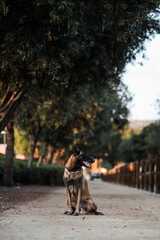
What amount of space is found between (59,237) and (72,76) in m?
12.0

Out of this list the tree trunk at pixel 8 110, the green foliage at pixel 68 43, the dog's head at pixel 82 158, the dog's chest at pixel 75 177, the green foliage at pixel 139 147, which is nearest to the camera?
the dog's head at pixel 82 158

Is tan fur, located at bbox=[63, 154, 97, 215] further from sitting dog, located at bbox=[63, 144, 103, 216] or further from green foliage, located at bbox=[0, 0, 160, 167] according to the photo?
green foliage, located at bbox=[0, 0, 160, 167]

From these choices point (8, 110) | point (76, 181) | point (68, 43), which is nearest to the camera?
point (76, 181)

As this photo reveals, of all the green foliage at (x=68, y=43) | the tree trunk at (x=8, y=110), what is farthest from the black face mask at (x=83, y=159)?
the tree trunk at (x=8, y=110)

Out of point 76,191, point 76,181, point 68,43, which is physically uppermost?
point 68,43

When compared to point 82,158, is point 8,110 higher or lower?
higher

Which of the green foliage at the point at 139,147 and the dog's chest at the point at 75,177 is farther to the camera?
the green foliage at the point at 139,147

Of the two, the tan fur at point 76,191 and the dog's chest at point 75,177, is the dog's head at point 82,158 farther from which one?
the dog's chest at point 75,177

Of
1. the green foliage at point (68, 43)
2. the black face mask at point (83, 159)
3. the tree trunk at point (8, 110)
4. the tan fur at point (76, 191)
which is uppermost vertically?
the green foliage at point (68, 43)

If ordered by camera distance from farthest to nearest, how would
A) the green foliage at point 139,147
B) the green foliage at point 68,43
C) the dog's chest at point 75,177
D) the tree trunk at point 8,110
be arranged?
the green foliage at point 139,147
the tree trunk at point 8,110
the green foliage at point 68,43
the dog's chest at point 75,177

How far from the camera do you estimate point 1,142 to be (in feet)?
134

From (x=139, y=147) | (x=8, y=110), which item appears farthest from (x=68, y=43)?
(x=139, y=147)

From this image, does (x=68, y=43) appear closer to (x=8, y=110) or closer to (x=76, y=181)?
(x=8, y=110)

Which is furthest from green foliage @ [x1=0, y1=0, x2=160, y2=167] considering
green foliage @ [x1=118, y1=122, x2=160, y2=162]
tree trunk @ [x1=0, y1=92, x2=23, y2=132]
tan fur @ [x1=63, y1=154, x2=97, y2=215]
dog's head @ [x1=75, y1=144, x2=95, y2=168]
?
green foliage @ [x1=118, y1=122, x2=160, y2=162]
